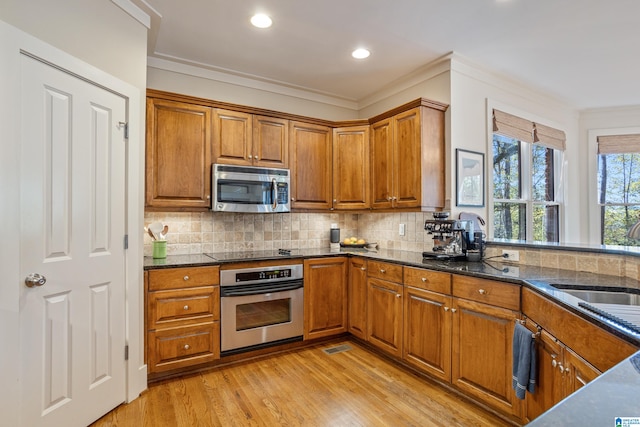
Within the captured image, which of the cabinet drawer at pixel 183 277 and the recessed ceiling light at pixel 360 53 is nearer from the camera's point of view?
the cabinet drawer at pixel 183 277

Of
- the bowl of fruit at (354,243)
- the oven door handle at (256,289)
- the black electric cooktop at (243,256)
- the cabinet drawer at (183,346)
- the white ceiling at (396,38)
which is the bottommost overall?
the cabinet drawer at (183,346)

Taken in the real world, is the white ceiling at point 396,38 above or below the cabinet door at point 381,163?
above

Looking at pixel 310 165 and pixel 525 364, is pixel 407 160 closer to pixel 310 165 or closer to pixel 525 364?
pixel 310 165

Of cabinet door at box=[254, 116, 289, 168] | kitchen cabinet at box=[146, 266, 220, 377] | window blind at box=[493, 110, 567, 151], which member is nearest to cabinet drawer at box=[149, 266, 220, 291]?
kitchen cabinet at box=[146, 266, 220, 377]

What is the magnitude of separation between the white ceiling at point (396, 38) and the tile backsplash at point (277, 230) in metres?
1.51

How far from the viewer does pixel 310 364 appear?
2.93 metres

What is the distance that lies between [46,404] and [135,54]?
7.43 feet

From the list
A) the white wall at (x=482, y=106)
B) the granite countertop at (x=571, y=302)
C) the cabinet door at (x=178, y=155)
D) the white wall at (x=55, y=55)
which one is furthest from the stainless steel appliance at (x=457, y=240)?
the white wall at (x=55, y=55)

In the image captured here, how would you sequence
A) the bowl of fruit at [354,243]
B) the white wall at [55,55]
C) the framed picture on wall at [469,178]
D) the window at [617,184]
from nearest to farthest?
the white wall at [55,55] < the framed picture on wall at [469,178] < the bowl of fruit at [354,243] < the window at [617,184]

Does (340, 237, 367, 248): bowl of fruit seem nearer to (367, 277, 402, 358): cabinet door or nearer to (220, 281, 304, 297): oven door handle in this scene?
(367, 277, 402, 358): cabinet door

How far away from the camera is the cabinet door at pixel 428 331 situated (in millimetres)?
2438

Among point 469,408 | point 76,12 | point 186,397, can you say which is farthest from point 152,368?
point 76,12

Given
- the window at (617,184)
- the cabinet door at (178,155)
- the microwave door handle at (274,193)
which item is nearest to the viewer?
the cabinet door at (178,155)

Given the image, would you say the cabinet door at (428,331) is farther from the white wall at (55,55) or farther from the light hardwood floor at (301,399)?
the white wall at (55,55)
